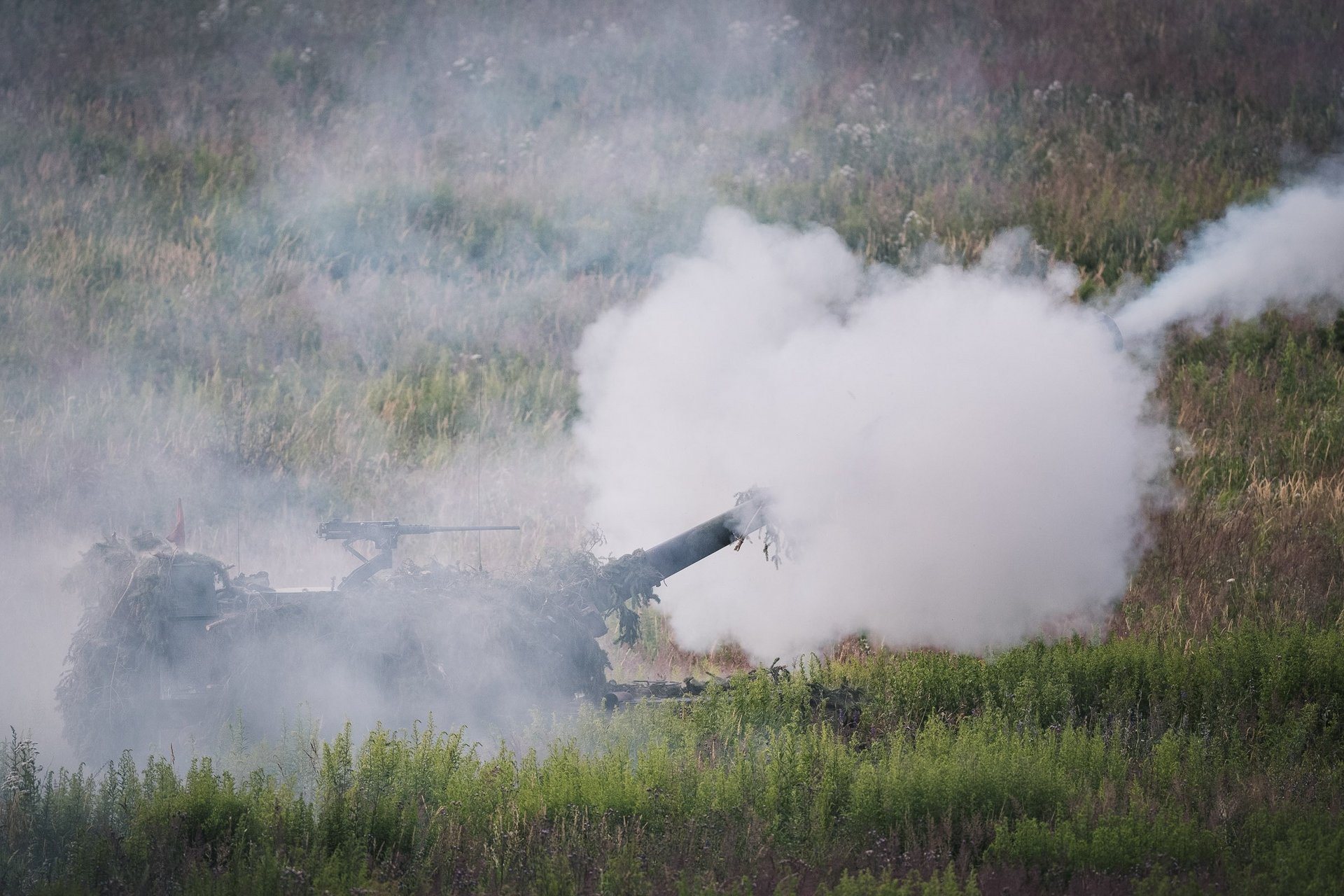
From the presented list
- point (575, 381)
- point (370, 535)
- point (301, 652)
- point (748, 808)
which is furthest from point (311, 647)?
point (575, 381)

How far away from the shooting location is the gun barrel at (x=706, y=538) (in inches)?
321

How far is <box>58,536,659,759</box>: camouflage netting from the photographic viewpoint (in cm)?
738

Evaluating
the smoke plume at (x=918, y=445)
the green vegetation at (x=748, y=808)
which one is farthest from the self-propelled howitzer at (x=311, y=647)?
the smoke plume at (x=918, y=445)

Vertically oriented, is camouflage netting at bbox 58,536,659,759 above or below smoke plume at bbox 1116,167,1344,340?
below

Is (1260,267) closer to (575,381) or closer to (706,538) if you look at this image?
(706,538)

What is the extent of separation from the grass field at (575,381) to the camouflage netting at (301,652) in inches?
13.8

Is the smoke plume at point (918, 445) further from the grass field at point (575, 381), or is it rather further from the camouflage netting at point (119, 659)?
the camouflage netting at point (119, 659)

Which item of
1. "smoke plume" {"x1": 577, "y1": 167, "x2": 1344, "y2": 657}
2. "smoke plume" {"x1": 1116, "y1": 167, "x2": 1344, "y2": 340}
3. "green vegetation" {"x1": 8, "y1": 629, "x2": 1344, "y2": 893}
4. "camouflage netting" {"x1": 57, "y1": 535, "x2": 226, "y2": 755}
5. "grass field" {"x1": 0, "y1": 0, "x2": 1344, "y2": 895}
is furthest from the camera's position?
"smoke plume" {"x1": 1116, "y1": 167, "x2": 1344, "y2": 340}

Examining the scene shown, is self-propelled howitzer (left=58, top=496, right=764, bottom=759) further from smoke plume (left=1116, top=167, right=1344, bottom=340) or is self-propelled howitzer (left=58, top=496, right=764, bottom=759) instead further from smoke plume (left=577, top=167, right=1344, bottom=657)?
smoke plume (left=1116, top=167, right=1344, bottom=340)

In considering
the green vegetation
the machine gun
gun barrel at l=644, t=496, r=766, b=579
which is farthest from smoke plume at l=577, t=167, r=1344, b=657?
the machine gun

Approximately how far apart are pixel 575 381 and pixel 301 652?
711cm

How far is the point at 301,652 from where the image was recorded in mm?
7473

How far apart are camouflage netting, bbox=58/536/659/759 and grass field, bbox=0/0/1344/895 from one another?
1.15ft

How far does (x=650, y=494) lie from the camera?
10273 millimetres
